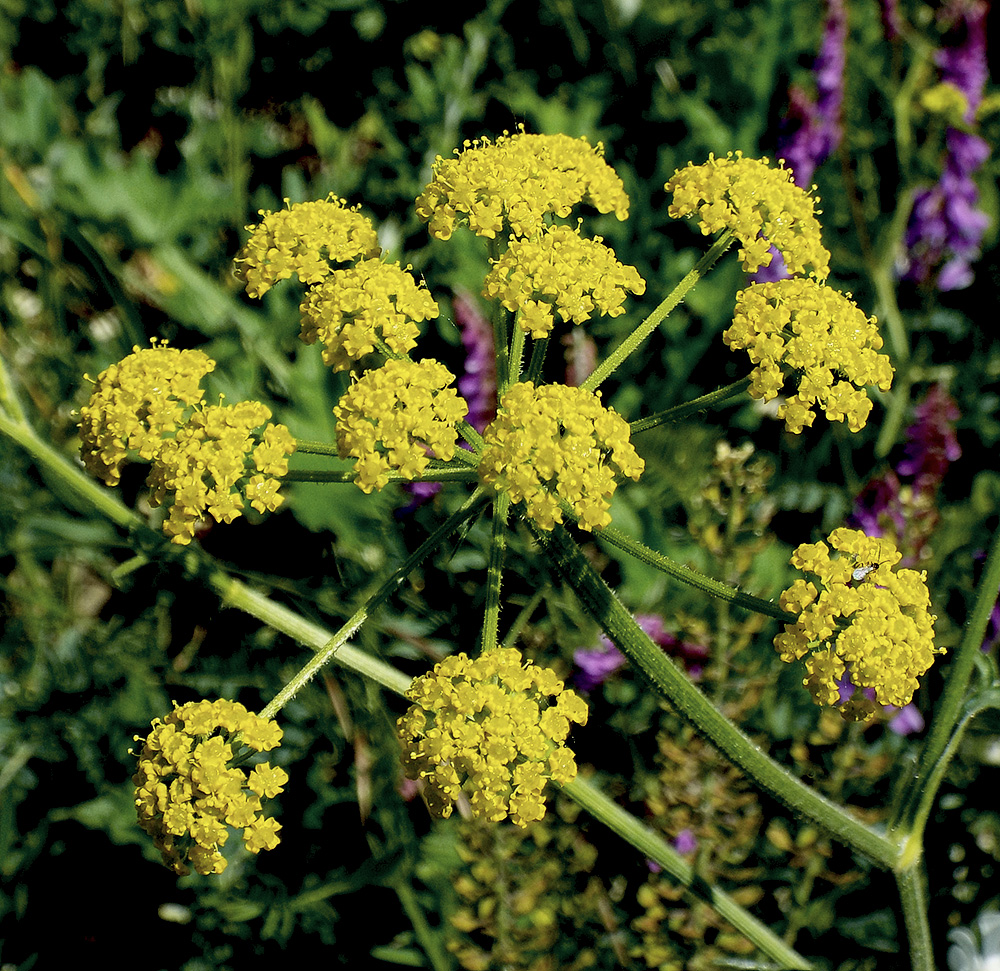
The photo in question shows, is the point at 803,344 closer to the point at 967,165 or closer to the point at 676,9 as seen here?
the point at 967,165

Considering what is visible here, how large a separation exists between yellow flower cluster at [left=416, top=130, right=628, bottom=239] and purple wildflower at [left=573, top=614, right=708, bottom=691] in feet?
3.67

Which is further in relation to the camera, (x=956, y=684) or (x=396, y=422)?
(x=956, y=684)

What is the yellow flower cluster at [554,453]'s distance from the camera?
1342 mm

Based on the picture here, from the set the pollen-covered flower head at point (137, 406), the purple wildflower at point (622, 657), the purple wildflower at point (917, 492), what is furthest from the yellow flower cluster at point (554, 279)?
the purple wildflower at point (917, 492)

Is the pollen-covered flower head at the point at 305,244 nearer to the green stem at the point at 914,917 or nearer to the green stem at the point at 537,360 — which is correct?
the green stem at the point at 537,360

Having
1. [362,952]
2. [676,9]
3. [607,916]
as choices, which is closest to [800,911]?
[607,916]

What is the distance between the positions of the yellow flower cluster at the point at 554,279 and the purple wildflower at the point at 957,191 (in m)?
1.85

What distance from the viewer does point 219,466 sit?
1.43m

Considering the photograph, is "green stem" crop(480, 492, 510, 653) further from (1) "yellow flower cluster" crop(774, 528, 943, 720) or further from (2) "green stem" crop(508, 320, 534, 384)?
(1) "yellow flower cluster" crop(774, 528, 943, 720)

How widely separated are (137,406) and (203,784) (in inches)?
23.9

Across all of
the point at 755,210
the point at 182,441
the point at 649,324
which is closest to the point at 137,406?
the point at 182,441

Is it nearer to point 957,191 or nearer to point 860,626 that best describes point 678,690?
point 860,626

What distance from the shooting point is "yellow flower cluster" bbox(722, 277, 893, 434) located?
4.94ft

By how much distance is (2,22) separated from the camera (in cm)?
397
